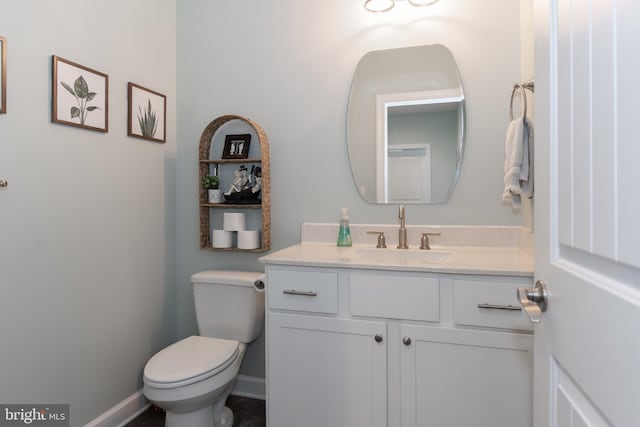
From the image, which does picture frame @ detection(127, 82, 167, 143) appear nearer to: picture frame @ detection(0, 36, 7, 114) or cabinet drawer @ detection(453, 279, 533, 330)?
picture frame @ detection(0, 36, 7, 114)

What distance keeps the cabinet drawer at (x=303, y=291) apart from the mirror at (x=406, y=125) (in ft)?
2.10

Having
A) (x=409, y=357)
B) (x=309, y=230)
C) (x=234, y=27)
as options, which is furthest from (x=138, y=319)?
(x=234, y=27)

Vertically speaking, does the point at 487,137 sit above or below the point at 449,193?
above

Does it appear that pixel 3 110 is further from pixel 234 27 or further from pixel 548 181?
pixel 548 181

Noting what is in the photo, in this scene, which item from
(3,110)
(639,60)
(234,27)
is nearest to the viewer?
(639,60)

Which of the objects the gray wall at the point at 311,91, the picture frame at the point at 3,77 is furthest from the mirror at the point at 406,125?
the picture frame at the point at 3,77

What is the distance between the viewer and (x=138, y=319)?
201cm

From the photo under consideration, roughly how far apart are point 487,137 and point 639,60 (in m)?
1.41

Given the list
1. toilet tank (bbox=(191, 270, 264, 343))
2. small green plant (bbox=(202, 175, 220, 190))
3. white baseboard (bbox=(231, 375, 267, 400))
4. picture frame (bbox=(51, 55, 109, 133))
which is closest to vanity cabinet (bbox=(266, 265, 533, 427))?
toilet tank (bbox=(191, 270, 264, 343))

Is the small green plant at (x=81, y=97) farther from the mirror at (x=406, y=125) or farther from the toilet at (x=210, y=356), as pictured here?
the mirror at (x=406, y=125)

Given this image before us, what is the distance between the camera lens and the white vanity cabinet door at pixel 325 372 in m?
1.42

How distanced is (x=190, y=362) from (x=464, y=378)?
1109 millimetres

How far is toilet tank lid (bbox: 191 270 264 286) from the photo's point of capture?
1.91 m

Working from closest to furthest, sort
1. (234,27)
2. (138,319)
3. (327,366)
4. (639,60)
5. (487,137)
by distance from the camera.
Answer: (639,60), (327,366), (487,137), (138,319), (234,27)
